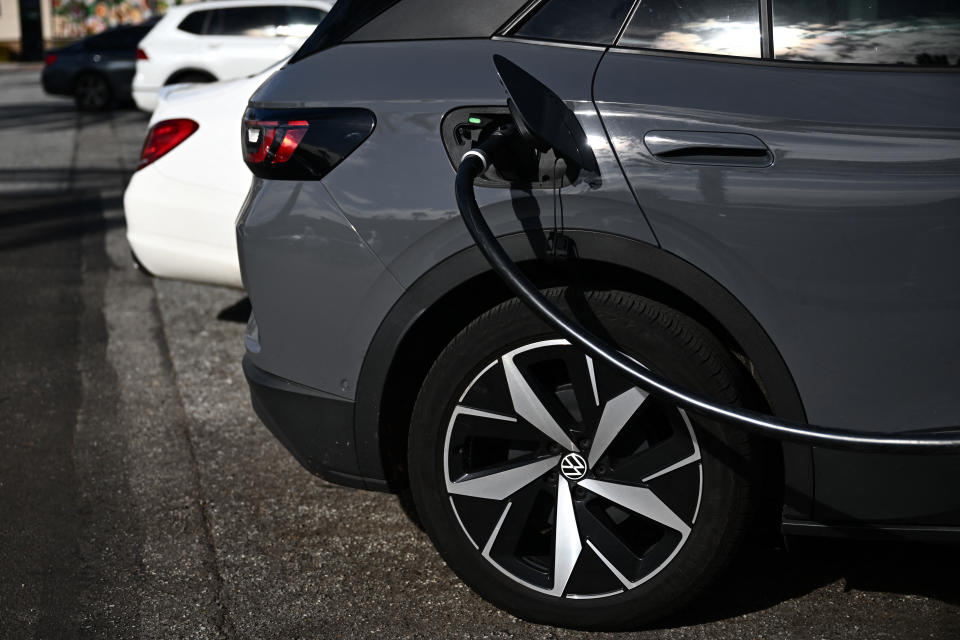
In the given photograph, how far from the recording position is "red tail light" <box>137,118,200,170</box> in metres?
4.70

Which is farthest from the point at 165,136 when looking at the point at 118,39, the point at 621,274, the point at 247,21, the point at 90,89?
the point at 118,39

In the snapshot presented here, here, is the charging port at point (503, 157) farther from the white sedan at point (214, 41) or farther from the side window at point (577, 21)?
the white sedan at point (214, 41)

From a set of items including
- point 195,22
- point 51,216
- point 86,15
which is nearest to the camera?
point 51,216

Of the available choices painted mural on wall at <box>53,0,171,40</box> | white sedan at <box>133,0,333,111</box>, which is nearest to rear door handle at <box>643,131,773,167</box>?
white sedan at <box>133,0,333,111</box>

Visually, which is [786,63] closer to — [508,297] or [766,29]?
[766,29]

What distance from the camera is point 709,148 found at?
2.48 m

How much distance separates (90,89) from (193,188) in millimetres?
14255

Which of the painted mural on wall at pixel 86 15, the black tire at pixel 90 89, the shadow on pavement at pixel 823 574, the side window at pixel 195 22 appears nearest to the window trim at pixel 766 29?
the shadow on pavement at pixel 823 574

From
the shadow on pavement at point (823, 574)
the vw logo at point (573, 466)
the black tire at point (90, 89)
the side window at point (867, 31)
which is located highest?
the side window at point (867, 31)

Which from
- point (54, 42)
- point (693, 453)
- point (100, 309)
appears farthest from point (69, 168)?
point (54, 42)

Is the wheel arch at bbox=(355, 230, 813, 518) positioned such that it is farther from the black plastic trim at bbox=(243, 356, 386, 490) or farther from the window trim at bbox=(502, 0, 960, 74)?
the window trim at bbox=(502, 0, 960, 74)

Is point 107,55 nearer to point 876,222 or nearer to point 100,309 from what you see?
point 100,309

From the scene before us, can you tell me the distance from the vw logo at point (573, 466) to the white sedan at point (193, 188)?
2.33m

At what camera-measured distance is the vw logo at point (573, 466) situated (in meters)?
2.69
